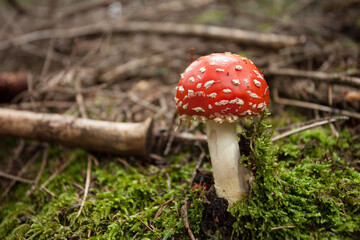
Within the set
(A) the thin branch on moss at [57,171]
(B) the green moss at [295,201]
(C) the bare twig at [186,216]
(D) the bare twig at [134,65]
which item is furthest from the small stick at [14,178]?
(D) the bare twig at [134,65]

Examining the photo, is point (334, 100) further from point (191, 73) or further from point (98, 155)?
point (98, 155)

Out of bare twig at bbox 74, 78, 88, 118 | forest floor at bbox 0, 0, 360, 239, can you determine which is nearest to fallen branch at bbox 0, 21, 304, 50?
forest floor at bbox 0, 0, 360, 239

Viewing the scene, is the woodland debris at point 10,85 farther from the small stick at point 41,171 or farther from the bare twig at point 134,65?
the bare twig at point 134,65

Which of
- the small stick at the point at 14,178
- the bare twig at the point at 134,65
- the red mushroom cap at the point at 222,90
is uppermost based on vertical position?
the red mushroom cap at the point at 222,90

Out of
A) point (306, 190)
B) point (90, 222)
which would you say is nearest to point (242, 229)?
point (306, 190)

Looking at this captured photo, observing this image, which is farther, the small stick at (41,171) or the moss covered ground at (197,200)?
the small stick at (41,171)

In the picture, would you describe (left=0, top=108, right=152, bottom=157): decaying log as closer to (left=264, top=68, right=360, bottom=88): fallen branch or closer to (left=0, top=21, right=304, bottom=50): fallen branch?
(left=264, top=68, right=360, bottom=88): fallen branch

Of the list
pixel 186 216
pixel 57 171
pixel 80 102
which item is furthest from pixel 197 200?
pixel 80 102
